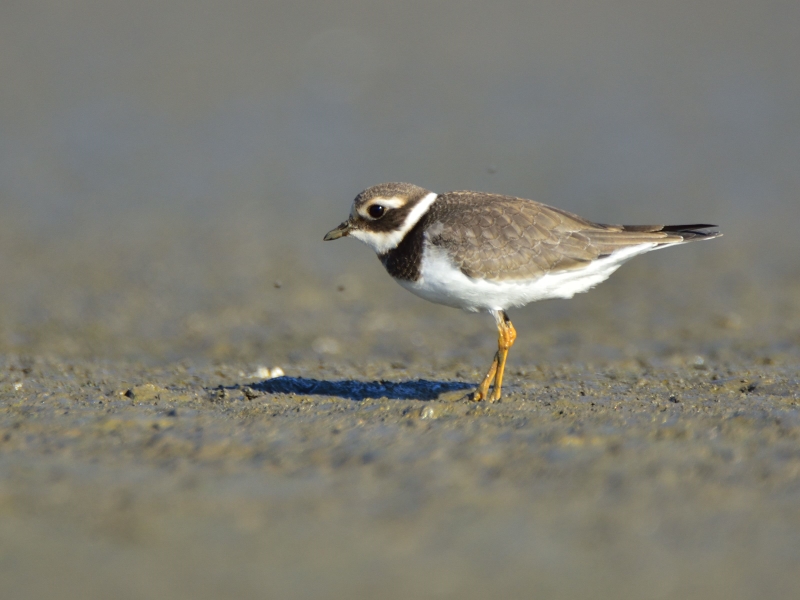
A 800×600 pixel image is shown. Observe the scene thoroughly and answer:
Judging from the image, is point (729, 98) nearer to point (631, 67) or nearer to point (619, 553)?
point (631, 67)

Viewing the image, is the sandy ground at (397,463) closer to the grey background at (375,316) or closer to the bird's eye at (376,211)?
the grey background at (375,316)

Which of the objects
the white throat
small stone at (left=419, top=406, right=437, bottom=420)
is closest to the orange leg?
small stone at (left=419, top=406, right=437, bottom=420)

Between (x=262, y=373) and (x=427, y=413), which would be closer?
(x=427, y=413)

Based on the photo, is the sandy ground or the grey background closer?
the sandy ground

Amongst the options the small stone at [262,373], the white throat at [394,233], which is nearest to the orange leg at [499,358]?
the white throat at [394,233]

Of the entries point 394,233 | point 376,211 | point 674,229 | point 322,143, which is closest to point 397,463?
point 394,233

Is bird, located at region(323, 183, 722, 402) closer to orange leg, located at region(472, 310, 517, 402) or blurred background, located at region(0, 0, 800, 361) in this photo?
orange leg, located at region(472, 310, 517, 402)

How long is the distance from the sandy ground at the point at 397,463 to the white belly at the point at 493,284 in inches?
27.8

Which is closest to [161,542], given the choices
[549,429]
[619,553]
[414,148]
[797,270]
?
[619,553]

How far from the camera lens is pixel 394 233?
679 centimetres

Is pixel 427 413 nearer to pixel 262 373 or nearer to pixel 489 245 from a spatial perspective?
pixel 489 245

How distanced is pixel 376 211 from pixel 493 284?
0.98m

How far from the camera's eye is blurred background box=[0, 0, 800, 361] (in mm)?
11070

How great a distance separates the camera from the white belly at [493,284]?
6469 mm
